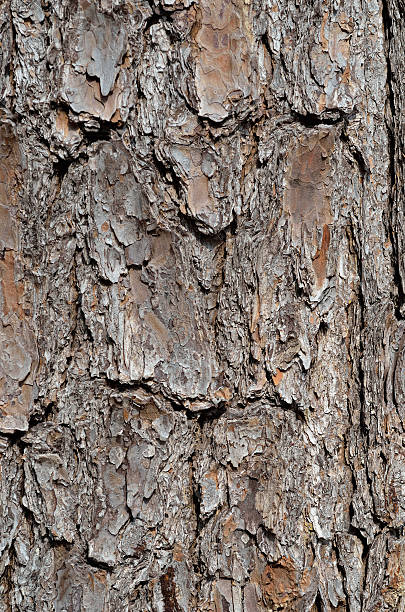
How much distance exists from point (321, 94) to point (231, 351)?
414 millimetres

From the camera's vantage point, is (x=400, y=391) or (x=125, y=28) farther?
(x=400, y=391)

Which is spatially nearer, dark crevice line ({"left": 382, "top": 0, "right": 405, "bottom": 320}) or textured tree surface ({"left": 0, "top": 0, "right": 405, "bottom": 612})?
textured tree surface ({"left": 0, "top": 0, "right": 405, "bottom": 612})

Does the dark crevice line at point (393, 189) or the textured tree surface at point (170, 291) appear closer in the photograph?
the textured tree surface at point (170, 291)

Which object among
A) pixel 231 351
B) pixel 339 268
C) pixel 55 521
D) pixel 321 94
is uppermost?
pixel 321 94

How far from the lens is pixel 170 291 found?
103 cm

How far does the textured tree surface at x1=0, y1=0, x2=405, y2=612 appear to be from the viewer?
101cm

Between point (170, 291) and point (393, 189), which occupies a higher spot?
point (393, 189)

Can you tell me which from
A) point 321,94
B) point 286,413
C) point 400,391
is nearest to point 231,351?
point 286,413

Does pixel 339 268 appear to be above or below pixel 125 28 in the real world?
below

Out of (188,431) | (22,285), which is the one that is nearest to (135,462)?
(188,431)

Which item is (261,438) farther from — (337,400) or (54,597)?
(54,597)

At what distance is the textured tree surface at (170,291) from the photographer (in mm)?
1006

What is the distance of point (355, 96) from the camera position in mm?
1073

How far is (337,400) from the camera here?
1101 mm
